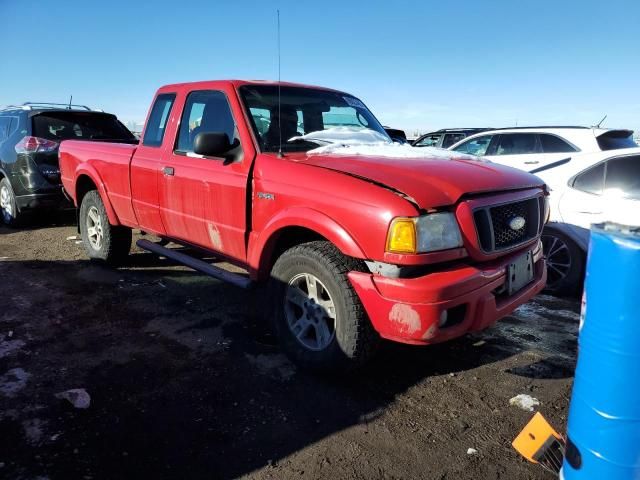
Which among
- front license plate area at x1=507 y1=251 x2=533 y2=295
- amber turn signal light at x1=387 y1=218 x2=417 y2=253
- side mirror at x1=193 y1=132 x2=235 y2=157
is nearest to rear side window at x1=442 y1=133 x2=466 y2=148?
front license plate area at x1=507 y1=251 x2=533 y2=295

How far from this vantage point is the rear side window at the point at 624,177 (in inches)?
183

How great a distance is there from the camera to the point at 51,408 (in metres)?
2.75

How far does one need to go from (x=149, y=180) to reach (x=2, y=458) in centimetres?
271

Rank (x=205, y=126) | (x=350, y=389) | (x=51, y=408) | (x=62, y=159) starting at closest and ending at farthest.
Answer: (x=51, y=408) → (x=350, y=389) → (x=205, y=126) → (x=62, y=159)

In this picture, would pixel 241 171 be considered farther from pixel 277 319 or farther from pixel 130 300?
pixel 130 300

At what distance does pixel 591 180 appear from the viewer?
4988mm

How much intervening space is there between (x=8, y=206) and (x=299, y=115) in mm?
6009

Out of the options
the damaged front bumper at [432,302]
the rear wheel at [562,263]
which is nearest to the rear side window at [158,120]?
the damaged front bumper at [432,302]

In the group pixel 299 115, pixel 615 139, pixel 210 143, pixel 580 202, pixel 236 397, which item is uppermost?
pixel 299 115

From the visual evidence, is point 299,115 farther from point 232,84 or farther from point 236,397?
point 236,397

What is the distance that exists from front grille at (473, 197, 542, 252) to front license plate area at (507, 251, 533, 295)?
11 cm

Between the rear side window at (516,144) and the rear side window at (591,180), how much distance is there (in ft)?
6.49

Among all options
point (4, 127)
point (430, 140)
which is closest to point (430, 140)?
point (430, 140)

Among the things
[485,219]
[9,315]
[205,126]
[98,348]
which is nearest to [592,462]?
[485,219]
